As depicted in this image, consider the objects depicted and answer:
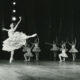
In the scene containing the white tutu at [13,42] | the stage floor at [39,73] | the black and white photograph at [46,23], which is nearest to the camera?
the stage floor at [39,73]

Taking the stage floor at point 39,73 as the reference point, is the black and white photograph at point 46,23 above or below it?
above

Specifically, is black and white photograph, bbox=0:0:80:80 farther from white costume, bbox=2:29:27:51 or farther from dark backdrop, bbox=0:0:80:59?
white costume, bbox=2:29:27:51

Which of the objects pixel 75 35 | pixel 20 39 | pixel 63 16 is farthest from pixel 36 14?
pixel 20 39

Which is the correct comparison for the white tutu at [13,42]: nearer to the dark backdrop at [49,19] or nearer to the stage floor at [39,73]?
the stage floor at [39,73]

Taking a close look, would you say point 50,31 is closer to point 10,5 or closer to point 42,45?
point 42,45

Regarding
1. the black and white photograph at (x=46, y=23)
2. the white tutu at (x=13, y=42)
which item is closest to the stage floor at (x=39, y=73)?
the white tutu at (x=13, y=42)

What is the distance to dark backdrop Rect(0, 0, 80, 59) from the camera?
1538cm

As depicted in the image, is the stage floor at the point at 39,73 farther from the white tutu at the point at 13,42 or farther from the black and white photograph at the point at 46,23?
the black and white photograph at the point at 46,23

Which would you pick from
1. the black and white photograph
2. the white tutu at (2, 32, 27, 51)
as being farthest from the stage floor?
the black and white photograph

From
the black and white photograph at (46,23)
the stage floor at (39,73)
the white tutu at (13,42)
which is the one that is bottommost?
the stage floor at (39,73)

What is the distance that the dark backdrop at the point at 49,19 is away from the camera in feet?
50.4

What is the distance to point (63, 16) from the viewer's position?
15594mm

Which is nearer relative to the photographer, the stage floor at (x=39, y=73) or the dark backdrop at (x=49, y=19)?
the stage floor at (x=39, y=73)

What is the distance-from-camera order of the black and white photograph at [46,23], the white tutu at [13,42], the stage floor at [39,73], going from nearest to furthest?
the stage floor at [39,73] → the white tutu at [13,42] → the black and white photograph at [46,23]
